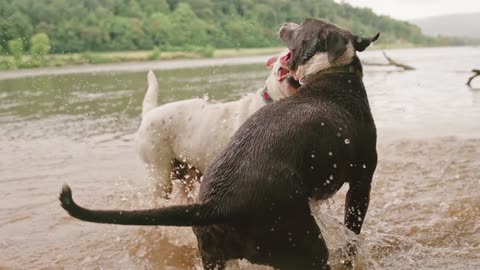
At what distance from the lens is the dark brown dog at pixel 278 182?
2.74 m

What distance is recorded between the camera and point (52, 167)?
855 centimetres

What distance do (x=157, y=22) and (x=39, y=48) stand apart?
30479mm

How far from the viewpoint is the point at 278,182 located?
2764 millimetres

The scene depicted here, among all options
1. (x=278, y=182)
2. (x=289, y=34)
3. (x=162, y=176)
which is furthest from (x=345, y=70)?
(x=162, y=176)

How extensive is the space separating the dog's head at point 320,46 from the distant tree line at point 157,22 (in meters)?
44.2

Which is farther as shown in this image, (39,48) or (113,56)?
(113,56)

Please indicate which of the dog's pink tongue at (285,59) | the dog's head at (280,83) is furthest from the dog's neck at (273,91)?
the dog's pink tongue at (285,59)

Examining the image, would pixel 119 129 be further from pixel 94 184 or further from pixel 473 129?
pixel 473 129

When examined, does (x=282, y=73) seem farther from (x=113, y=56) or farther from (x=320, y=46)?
(x=113, y=56)

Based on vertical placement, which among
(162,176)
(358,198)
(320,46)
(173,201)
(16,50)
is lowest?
(16,50)

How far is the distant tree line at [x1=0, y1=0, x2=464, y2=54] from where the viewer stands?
5372 cm

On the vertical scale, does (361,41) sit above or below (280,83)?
above

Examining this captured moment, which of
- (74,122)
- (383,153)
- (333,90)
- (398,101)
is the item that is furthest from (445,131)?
(74,122)

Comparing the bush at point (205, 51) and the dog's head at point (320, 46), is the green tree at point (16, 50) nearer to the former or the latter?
the bush at point (205, 51)
